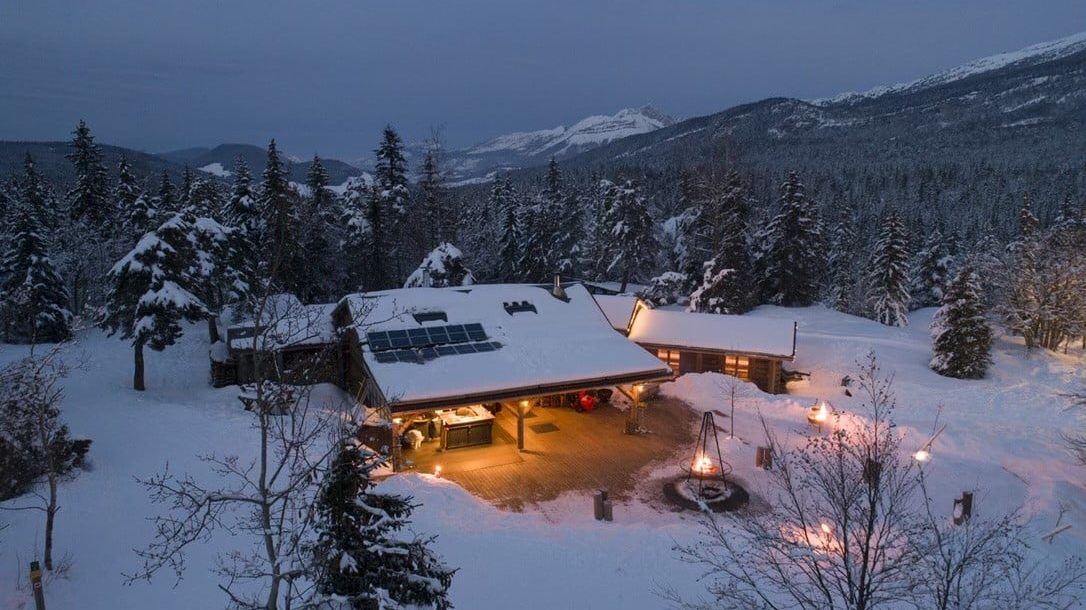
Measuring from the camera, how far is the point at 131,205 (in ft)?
104

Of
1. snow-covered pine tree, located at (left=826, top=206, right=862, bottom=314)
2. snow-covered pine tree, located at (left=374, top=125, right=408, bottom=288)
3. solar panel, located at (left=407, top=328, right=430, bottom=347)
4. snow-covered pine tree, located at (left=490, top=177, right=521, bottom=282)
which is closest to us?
solar panel, located at (left=407, top=328, right=430, bottom=347)

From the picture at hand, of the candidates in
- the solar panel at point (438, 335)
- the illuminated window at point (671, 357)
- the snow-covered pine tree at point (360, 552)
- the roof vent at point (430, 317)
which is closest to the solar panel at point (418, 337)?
the solar panel at point (438, 335)

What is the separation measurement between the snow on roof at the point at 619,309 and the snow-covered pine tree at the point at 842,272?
2786cm

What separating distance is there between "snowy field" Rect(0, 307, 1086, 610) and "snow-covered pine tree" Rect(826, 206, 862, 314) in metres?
21.8

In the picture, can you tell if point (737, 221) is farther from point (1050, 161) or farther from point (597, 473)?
point (1050, 161)

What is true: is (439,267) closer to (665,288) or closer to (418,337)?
(418,337)

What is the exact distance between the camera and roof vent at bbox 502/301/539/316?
21.4 metres

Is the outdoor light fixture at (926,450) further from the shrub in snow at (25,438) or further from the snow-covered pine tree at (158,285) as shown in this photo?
the snow-covered pine tree at (158,285)

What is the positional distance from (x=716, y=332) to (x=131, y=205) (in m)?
29.7

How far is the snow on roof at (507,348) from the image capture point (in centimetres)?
1684

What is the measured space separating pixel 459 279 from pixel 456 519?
18331 mm

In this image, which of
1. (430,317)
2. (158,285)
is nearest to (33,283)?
(158,285)

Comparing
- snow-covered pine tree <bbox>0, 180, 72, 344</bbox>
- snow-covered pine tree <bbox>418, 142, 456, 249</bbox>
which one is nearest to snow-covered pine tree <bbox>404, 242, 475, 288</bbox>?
snow-covered pine tree <bbox>418, 142, 456, 249</bbox>

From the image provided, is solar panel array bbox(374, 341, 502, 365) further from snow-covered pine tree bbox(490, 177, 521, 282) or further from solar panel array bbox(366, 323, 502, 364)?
snow-covered pine tree bbox(490, 177, 521, 282)
